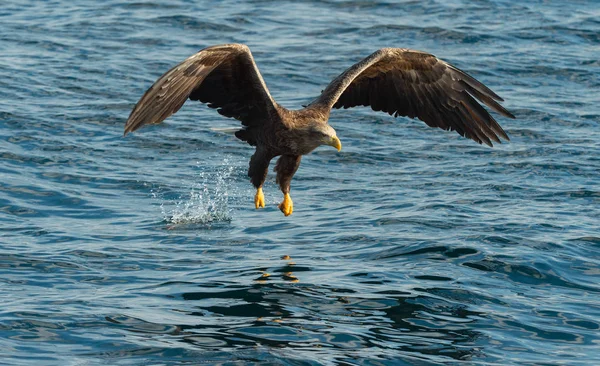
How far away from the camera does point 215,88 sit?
9539mm

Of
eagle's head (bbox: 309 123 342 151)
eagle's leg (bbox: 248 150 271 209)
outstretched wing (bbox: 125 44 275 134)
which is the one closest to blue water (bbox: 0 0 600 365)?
eagle's leg (bbox: 248 150 271 209)

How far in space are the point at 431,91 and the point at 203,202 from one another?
2849 millimetres

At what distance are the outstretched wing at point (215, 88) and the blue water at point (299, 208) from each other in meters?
1.36

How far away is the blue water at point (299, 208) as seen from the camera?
25.2ft

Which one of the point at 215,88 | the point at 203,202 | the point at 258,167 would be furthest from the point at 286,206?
the point at 203,202

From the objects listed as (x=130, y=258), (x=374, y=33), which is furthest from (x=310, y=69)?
(x=130, y=258)

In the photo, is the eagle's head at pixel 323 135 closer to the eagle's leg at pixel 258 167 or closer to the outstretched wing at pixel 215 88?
the outstretched wing at pixel 215 88

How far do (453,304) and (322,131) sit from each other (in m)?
1.82

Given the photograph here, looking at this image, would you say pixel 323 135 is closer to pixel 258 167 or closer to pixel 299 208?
pixel 258 167

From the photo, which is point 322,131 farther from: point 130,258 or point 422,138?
point 422,138

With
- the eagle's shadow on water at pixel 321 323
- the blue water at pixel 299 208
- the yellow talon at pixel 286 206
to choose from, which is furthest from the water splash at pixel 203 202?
the eagle's shadow on water at pixel 321 323

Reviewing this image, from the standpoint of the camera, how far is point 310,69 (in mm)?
16344

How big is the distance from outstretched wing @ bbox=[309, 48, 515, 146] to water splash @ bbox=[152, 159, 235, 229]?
6.43 feet

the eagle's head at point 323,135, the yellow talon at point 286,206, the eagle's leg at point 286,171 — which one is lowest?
the yellow talon at point 286,206
